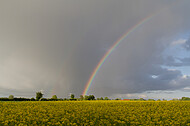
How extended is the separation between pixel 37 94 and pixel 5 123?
87.3 metres

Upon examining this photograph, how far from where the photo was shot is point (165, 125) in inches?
633

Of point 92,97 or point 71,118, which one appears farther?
point 92,97

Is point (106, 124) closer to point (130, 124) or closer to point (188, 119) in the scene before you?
point (130, 124)

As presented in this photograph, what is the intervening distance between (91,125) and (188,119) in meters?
11.6

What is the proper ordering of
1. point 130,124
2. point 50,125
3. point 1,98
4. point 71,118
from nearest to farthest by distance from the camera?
point 50,125 < point 130,124 < point 71,118 < point 1,98

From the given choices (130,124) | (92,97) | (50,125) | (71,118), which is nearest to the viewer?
(50,125)

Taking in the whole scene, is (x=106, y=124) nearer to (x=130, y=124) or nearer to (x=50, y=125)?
(x=130, y=124)

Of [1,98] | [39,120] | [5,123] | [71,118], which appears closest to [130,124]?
[71,118]

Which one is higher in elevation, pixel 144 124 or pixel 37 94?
pixel 37 94

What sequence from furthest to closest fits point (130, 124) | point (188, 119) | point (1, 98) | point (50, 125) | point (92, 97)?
1. point (92, 97)
2. point (1, 98)
3. point (188, 119)
4. point (130, 124)
5. point (50, 125)

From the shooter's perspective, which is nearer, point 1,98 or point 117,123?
point 117,123

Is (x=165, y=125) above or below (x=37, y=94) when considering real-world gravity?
below

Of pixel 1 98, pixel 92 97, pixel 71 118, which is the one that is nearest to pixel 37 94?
pixel 1 98

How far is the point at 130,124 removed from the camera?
15969mm
